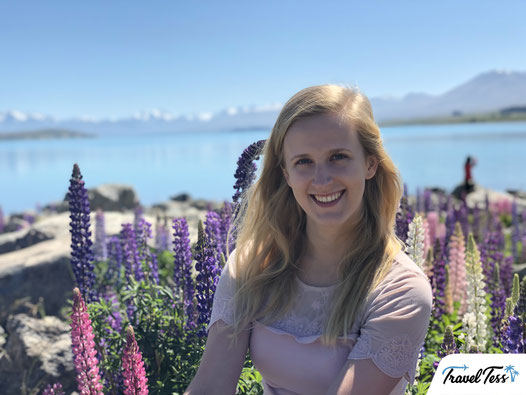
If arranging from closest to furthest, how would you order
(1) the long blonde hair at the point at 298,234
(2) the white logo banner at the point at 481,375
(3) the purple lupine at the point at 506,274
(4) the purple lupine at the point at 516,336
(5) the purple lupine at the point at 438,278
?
1. (2) the white logo banner at the point at 481,375
2. (1) the long blonde hair at the point at 298,234
3. (4) the purple lupine at the point at 516,336
4. (5) the purple lupine at the point at 438,278
5. (3) the purple lupine at the point at 506,274

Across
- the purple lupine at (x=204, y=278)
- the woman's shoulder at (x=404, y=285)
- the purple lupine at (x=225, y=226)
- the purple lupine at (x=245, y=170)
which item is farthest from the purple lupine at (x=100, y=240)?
the woman's shoulder at (x=404, y=285)

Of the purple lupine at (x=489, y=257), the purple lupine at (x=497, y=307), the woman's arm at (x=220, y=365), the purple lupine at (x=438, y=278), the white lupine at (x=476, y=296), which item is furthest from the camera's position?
the purple lupine at (x=489, y=257)

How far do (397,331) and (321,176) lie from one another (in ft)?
2.32

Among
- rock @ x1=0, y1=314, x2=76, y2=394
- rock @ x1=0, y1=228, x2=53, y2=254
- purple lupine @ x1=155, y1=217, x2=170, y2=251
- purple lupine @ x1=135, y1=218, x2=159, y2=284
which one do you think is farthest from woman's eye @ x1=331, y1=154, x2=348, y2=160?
rock @ x1=0, y1=228, x2=53, y2=254

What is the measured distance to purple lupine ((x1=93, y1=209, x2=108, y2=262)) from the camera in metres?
6.56

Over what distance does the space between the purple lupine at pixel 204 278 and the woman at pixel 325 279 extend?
663 mm

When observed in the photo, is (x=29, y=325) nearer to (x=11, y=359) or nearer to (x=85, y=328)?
(x=11, y=359)

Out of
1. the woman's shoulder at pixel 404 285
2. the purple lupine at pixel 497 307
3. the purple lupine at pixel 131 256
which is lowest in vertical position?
the purple lupine at pixel 497 307

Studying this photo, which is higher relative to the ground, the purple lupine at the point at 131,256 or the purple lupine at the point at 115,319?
the purple lupine at the point at 131,256

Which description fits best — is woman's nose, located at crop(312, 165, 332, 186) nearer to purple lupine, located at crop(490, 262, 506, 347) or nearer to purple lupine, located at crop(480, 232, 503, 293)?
purple lupine, located at crop(490, 262, 506, 347)

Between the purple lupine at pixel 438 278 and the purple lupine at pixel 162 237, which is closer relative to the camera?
the purple lupine at pixel 438 278

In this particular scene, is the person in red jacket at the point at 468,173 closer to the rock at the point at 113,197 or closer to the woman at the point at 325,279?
the rock at the point at 113,197

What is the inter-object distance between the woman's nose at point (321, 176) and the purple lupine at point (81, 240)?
217 centimetres

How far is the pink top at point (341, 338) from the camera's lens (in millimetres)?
2197
